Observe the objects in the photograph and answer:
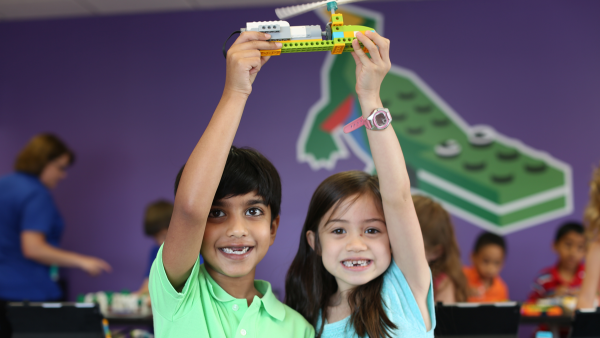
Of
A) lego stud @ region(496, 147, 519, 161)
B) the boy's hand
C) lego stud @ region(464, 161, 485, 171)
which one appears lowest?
the boy's hand

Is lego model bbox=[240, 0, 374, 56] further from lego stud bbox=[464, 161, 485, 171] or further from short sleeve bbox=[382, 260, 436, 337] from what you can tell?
lego stud bbox=[464, 161, 485, 171]

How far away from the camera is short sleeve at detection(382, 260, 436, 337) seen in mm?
1160

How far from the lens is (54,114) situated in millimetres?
4113

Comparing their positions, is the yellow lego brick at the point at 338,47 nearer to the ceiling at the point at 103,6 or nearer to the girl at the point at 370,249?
the girl at the point at 370,249

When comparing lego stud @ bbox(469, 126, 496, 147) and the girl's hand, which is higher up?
lego stud @ bbox(469, 126, 496, 147)

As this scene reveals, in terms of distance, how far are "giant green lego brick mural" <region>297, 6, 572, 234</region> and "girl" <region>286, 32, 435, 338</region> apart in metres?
2.49

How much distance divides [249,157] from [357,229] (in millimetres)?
338

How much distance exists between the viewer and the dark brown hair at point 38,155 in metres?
2.84

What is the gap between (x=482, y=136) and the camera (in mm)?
3756

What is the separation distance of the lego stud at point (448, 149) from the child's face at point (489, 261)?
31.4 inches

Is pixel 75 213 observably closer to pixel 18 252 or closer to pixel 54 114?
pixel 54 114

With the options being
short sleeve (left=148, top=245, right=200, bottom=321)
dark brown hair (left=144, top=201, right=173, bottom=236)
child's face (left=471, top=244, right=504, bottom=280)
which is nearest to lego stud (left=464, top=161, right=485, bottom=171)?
child's face (left=471, top=244, right=504, bottom=280)

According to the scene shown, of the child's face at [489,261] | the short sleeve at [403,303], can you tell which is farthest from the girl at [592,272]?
the short sleeve at [403,303]

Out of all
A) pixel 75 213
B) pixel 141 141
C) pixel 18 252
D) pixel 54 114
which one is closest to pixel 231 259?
pixel 18 252
